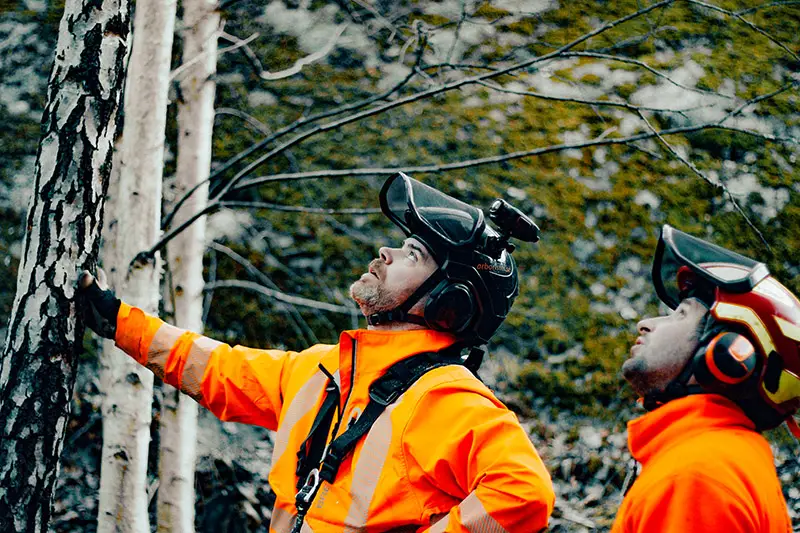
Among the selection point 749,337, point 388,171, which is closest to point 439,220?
point 388,171

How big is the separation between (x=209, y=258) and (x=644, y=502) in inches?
194

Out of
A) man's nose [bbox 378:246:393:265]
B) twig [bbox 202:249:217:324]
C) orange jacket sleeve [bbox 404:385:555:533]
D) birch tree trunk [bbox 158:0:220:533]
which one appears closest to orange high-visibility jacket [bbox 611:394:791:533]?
orange jacket sleeve [bbox 404:385:555:533]

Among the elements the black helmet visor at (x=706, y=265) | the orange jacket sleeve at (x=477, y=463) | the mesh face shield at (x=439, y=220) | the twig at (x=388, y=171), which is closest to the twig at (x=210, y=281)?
the twig at (x=388, y=171)

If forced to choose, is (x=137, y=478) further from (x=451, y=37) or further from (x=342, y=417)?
(x=451, y=37)

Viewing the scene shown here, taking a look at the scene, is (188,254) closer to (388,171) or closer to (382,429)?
(388,171)

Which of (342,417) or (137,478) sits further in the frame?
(137,478)

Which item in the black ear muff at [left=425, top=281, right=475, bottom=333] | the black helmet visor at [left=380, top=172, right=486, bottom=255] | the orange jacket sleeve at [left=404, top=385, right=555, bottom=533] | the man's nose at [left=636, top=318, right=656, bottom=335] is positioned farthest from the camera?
the black helmet visor at [left=380, top=172, right=486, bottom=255]

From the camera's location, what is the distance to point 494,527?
2420mm

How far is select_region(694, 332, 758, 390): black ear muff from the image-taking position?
200 centimetres

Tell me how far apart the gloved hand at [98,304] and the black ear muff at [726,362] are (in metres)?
2.04

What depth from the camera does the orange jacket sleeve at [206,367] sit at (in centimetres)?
305

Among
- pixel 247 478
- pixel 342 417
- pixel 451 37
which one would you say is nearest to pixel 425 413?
pixel 342 417

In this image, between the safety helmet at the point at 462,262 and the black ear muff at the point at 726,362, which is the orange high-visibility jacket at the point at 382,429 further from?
the black ear muff at the point at 726,362

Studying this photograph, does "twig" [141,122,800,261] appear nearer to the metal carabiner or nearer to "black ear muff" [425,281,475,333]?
"black ear muff" [425,281,475,333]
